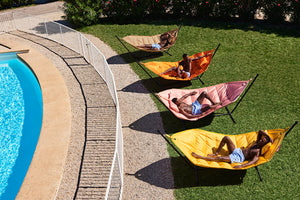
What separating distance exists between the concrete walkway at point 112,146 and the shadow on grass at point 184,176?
0.03m

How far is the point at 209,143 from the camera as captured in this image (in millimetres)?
8734

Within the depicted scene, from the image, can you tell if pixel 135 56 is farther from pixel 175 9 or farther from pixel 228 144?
pixel 228 144

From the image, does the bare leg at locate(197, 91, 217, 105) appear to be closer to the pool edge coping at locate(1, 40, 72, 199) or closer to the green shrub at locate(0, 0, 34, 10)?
the pool edge coping at locate(1, 40, 72, 199)

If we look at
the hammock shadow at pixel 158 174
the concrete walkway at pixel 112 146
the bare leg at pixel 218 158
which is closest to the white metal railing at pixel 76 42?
the concrete walkway at pixel 112 146

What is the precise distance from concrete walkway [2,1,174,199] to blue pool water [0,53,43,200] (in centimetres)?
160

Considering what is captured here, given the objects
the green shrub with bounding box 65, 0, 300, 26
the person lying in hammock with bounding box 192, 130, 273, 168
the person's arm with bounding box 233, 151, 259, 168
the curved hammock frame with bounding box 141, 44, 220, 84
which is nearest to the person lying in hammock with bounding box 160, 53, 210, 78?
the curved hammock frame with bounding box 141, 44, 220, 84

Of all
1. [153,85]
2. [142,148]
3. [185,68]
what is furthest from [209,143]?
[153,85]

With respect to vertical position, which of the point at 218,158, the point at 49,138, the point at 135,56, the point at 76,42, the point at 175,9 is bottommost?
the point at 49,138

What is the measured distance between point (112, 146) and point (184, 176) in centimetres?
242

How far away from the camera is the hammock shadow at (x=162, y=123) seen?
10.3 metres

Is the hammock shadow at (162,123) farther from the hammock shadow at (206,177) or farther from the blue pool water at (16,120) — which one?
the blue pool water at (16,120)

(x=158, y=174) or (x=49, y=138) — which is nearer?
(x=158, y=174)

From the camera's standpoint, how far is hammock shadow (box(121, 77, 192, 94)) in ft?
40.9

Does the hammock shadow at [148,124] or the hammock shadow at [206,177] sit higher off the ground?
the hammock shadow at [148,124]
